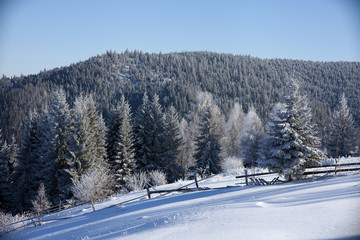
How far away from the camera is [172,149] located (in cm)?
3409

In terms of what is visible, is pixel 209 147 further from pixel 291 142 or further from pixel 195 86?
pixel 195 86

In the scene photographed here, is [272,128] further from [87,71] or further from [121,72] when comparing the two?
[87,71]

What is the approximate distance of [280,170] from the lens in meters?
13.4

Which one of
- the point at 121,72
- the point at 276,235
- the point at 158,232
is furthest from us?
the point at 121,72

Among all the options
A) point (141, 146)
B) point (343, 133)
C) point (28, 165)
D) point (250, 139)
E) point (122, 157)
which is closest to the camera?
point (122, 157)

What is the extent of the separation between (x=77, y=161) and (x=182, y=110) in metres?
96.1

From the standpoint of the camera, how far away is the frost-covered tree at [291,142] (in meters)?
12.9

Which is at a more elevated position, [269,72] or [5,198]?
[269,72]

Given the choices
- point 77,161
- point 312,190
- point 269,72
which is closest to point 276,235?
point 312,190

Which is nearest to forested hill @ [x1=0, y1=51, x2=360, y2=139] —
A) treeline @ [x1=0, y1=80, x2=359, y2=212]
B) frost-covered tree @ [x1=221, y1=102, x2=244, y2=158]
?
frost-covered tree @ [x1=221, y1=102, x2=244, y2=158]

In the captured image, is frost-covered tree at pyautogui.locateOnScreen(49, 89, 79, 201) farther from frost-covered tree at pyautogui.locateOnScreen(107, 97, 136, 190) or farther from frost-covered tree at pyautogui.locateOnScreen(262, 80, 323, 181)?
frost-covered tree at pyautogui.locateOnScreen(262, 80, 323, 181)

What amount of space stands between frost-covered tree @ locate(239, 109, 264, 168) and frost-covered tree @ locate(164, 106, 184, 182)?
12279mm

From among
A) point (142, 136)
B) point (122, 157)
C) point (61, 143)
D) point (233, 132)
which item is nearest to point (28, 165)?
point (61, 143)

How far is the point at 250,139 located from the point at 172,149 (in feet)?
46.7
